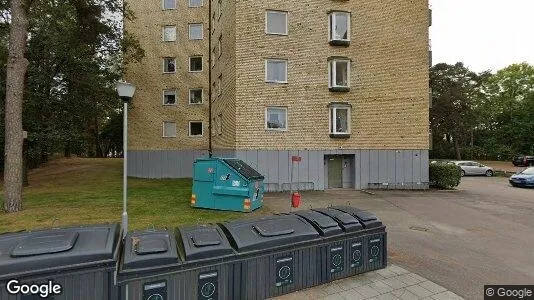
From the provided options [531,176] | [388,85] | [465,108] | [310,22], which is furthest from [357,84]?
[465,108]

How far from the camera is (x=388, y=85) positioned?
20.5m

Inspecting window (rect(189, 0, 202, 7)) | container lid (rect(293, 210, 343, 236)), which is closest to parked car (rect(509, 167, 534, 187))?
container lid (rect(293, 210, 343, 236))

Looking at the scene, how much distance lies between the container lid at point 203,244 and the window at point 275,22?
1663cm

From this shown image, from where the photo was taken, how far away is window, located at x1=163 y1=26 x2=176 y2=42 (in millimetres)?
28312

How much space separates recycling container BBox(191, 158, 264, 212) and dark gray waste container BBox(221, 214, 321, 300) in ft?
20.7

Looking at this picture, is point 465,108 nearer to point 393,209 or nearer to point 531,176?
point 531,176

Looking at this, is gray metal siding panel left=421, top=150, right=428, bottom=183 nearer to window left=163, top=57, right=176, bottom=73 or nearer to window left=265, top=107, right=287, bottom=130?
window left=265, top=107, right=287, bottom=130

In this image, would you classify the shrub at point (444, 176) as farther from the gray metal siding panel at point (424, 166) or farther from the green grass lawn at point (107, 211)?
the green grass lawn at point (107, 211)

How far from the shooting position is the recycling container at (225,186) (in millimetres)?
12359

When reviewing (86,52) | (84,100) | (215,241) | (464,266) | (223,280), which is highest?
(86,52)

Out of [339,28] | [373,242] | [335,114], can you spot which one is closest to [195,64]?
[339,28]

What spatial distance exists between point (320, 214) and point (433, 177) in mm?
18230

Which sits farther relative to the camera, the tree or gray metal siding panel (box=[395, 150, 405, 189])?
the tree

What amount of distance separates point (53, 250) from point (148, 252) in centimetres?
119
